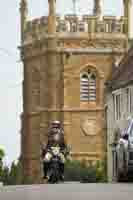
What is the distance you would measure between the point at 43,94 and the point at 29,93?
2.66 m

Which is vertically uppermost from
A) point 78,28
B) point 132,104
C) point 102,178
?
point 78,28

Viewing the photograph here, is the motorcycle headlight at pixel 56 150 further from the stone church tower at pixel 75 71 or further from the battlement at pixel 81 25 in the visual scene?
the battlement at pixel 81 25

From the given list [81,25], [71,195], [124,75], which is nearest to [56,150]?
[71,195]

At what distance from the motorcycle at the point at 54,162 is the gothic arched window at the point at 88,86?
59.7 metres

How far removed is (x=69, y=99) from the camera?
84.7 m

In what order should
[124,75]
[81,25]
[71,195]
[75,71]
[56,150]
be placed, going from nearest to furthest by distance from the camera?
1. [71,195]
2. [56,150]
3. [124,75]
4. [75,71]
5. [81,25]

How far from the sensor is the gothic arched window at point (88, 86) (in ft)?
281

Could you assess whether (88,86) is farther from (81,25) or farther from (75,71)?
(81,25)

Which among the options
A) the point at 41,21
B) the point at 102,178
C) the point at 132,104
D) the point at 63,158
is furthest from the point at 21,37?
the point at 63,158

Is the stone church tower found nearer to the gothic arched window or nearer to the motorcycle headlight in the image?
the gothic arched window

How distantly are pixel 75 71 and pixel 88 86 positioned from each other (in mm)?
2137

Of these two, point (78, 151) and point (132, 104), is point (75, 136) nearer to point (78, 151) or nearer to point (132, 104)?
point (78, 151)

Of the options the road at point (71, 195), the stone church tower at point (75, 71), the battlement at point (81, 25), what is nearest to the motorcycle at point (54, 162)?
the road at point (71, 195)

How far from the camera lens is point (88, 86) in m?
85.9
